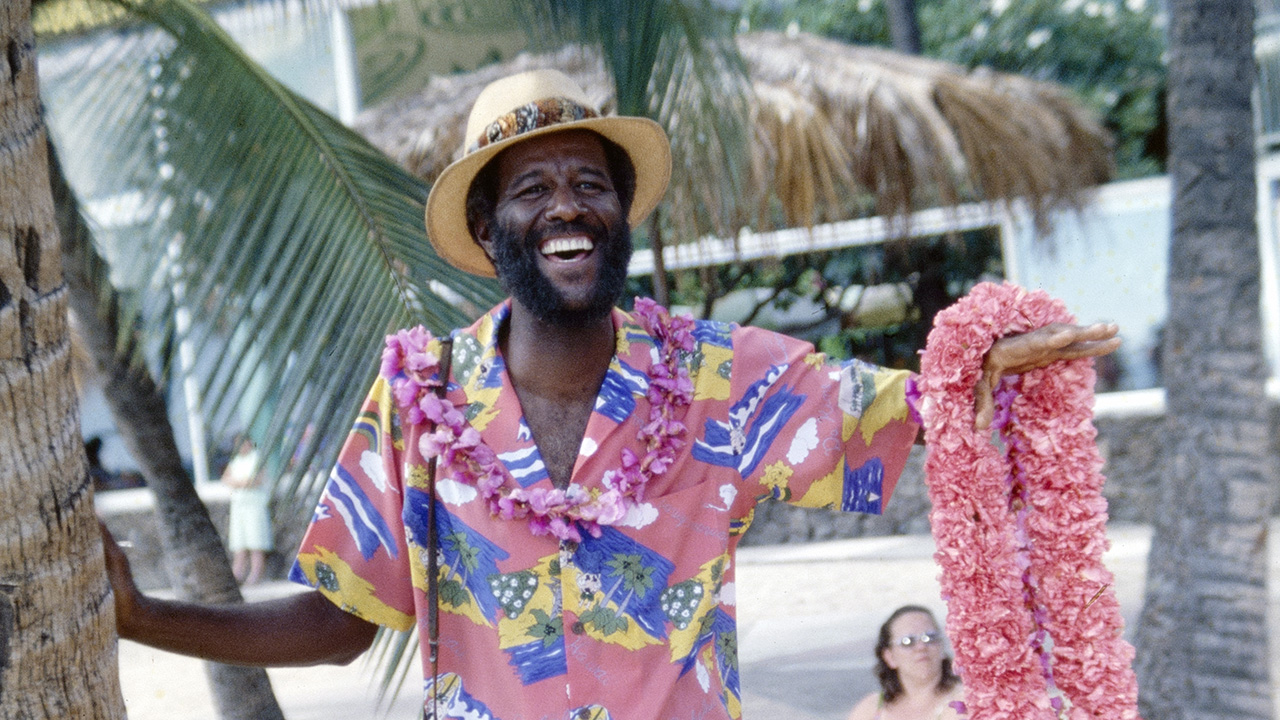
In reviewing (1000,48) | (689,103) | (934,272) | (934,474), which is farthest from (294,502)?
(1000,48)

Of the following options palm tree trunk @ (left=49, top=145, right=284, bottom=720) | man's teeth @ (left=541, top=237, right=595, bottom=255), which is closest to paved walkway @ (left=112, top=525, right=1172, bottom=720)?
palm tree trunk @ (left=49, top=145, right=284, bottom=720)

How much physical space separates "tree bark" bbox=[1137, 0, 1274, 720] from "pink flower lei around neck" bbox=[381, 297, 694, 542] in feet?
7.23

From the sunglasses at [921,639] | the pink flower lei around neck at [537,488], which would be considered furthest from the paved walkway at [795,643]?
the pink flower lei around neck at [537,488]

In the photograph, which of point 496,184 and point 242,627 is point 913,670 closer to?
point 496,184

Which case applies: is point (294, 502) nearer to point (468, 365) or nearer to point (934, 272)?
point (468, 365)

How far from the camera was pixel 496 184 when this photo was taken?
2.31 metres

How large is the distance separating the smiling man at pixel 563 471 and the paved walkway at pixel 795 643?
3690mm

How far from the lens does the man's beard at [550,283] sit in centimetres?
213

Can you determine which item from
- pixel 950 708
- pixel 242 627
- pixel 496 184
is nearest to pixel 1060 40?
pixel 950 708

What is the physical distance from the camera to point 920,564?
827 cm

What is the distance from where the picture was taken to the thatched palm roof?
660cm

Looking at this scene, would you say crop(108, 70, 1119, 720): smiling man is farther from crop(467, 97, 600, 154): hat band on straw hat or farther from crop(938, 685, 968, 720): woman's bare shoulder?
crop(938, 685, 968, 720): woman's bare shoulder

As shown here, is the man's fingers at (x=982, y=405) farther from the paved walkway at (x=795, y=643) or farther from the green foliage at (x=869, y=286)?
the green foliage at (x=869, y=286)

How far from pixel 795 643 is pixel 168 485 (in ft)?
13.5
